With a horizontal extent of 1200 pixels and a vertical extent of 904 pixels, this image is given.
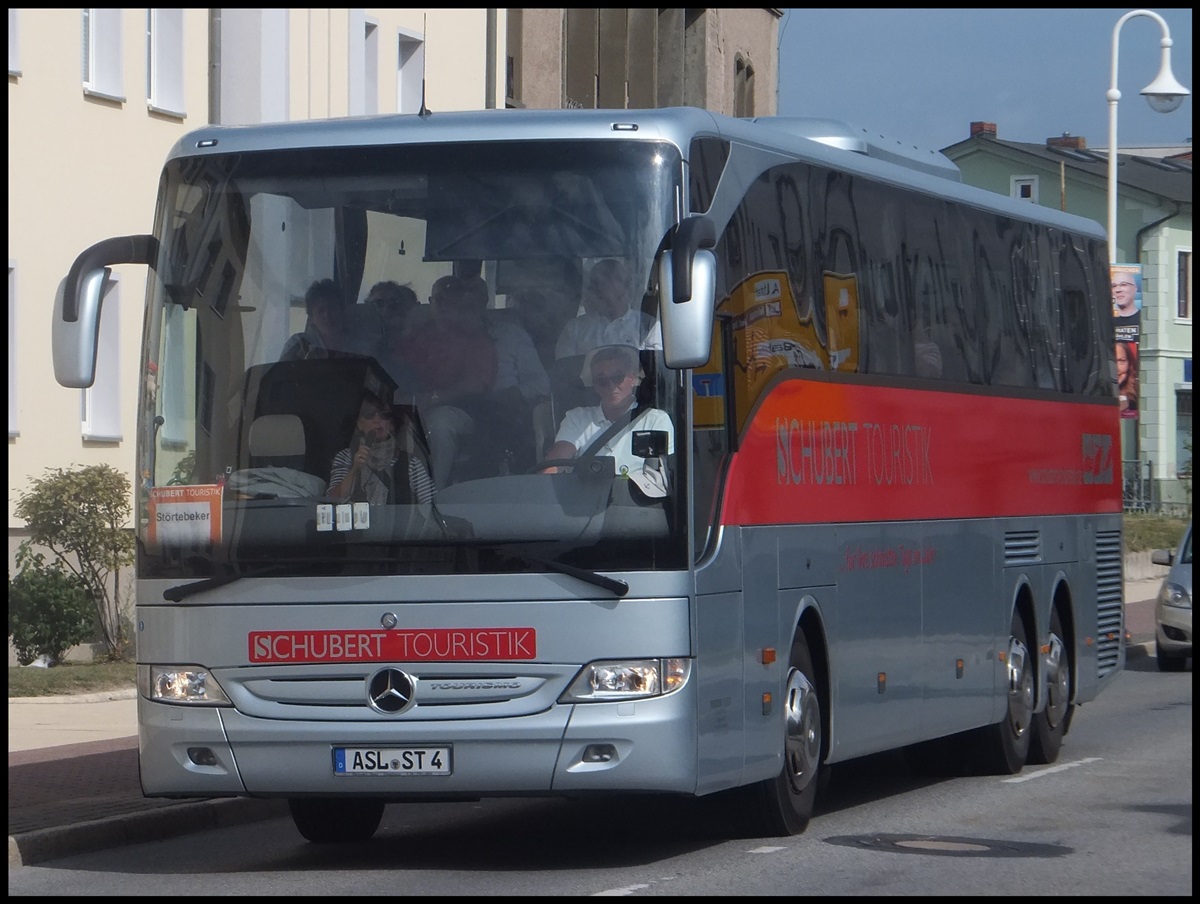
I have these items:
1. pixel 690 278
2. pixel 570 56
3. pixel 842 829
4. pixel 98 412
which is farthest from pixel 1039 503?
pixel 570 56

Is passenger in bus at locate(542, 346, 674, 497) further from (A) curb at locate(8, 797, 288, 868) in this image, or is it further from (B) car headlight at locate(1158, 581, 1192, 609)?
(B) car headlight at locate(1158, 581, 1192, 609)

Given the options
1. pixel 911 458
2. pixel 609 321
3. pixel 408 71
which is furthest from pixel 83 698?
pixel 408 71

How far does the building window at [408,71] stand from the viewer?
3075cm

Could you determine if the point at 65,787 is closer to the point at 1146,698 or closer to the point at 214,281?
the point at 214,281

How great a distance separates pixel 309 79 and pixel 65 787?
16.3m

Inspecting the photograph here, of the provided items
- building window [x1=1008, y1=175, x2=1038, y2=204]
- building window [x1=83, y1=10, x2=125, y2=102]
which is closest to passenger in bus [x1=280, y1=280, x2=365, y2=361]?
building window [x1=83, y1=10, x2=125, y2=102]

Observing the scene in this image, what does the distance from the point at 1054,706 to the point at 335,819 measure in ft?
19.8

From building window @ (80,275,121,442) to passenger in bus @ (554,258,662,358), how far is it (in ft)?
48.2

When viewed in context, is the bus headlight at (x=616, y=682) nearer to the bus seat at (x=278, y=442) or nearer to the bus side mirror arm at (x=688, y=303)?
the bus side mirror arm at (x=688, y=303)

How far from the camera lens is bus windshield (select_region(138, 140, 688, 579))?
9695mm

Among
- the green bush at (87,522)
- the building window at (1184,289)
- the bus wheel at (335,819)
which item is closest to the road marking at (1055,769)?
the bus wheel at (335,819)

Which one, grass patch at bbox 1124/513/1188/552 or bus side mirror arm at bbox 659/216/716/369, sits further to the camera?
grass patch at bbox 1124/513/1188/552

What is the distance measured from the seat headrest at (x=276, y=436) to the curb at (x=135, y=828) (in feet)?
8.04

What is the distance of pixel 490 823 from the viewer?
40.8ft
